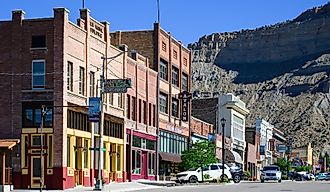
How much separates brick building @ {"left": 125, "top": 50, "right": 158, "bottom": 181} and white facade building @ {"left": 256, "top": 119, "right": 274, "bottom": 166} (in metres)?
57.9

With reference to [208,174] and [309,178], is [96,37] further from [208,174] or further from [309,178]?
[309,178]

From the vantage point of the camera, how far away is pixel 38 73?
163 ft

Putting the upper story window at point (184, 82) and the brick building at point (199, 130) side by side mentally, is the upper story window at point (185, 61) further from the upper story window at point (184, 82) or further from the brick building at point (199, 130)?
the brick building at point (199, 130)

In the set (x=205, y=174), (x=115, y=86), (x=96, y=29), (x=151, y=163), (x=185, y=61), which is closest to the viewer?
(x=115, y=86)

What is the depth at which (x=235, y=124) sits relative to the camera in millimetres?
106000

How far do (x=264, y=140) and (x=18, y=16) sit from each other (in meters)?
89.2


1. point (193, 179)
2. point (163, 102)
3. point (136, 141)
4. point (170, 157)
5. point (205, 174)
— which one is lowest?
point (193, 179)

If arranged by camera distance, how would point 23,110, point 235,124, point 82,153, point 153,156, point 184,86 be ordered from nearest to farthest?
1. point 23,110
2. point 82,153
3. point 153,156
4. point 184,86
5. point 235,124

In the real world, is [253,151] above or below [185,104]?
below

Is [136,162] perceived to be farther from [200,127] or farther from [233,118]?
[233,118]

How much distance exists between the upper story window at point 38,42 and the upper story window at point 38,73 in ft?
3.55

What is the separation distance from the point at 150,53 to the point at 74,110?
23.7 metres

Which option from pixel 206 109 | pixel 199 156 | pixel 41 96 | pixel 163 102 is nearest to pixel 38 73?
pixel 41 96

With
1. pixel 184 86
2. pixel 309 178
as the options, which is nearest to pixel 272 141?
pixel 309 178
